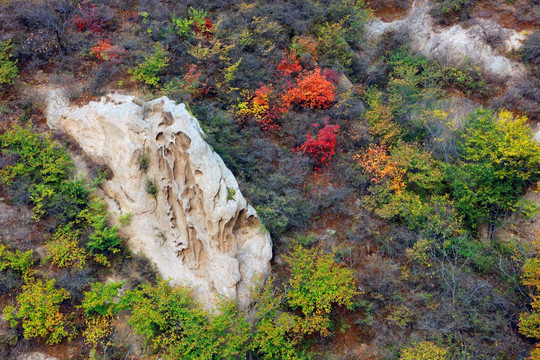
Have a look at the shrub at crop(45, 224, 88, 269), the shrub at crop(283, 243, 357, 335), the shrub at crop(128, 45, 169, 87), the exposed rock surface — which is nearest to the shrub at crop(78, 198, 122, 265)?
the shrub at crop(45, 224, 88, 269)

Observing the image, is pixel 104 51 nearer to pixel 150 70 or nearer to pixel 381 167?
pixel 150 70

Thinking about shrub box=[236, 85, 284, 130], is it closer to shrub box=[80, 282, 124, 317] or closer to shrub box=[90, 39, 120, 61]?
shrub box=[90, 39, 120, 61]

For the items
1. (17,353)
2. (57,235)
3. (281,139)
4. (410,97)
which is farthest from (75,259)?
(410,97)

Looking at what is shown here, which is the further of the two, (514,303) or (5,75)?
(5,75)

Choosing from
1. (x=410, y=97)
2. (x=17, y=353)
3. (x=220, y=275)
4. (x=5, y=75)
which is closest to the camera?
(x=17, y=353)

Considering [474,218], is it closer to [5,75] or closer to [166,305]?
[166,305]

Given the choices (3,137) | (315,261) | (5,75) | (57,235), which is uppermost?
(5,75)
